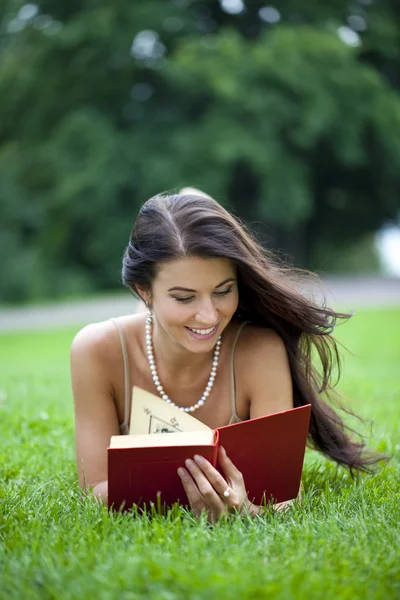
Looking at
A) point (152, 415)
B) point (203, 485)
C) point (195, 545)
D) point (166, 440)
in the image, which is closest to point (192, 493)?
point (203, 485)

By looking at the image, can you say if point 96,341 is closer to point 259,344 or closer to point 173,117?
point 259,344

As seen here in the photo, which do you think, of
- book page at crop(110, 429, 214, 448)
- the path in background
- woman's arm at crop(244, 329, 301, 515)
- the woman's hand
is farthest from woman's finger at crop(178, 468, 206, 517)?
the path in background

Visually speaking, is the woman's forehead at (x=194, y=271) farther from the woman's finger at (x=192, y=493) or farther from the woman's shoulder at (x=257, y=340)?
the woman's finger at (x=192, y=493)

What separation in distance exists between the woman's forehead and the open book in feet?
1.82

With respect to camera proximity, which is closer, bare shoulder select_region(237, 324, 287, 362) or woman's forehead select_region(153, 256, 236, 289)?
woman's forehead select_region(153, 256, 236, 289)

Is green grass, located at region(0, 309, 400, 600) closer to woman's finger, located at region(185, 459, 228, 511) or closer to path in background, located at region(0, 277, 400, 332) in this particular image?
woman's finger, located at region(185, 459, 228, 511)

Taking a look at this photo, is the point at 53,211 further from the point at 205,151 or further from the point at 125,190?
the point at 205,151

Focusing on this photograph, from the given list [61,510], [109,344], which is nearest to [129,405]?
[109,344]

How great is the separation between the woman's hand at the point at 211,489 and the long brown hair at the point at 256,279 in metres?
0.68

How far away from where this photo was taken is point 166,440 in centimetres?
272

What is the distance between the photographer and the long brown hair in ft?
9.83

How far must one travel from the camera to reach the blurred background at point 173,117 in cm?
2083

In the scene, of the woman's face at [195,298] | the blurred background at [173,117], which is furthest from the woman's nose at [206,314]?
the blurred background at [173,117]

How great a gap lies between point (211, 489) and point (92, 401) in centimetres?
78
